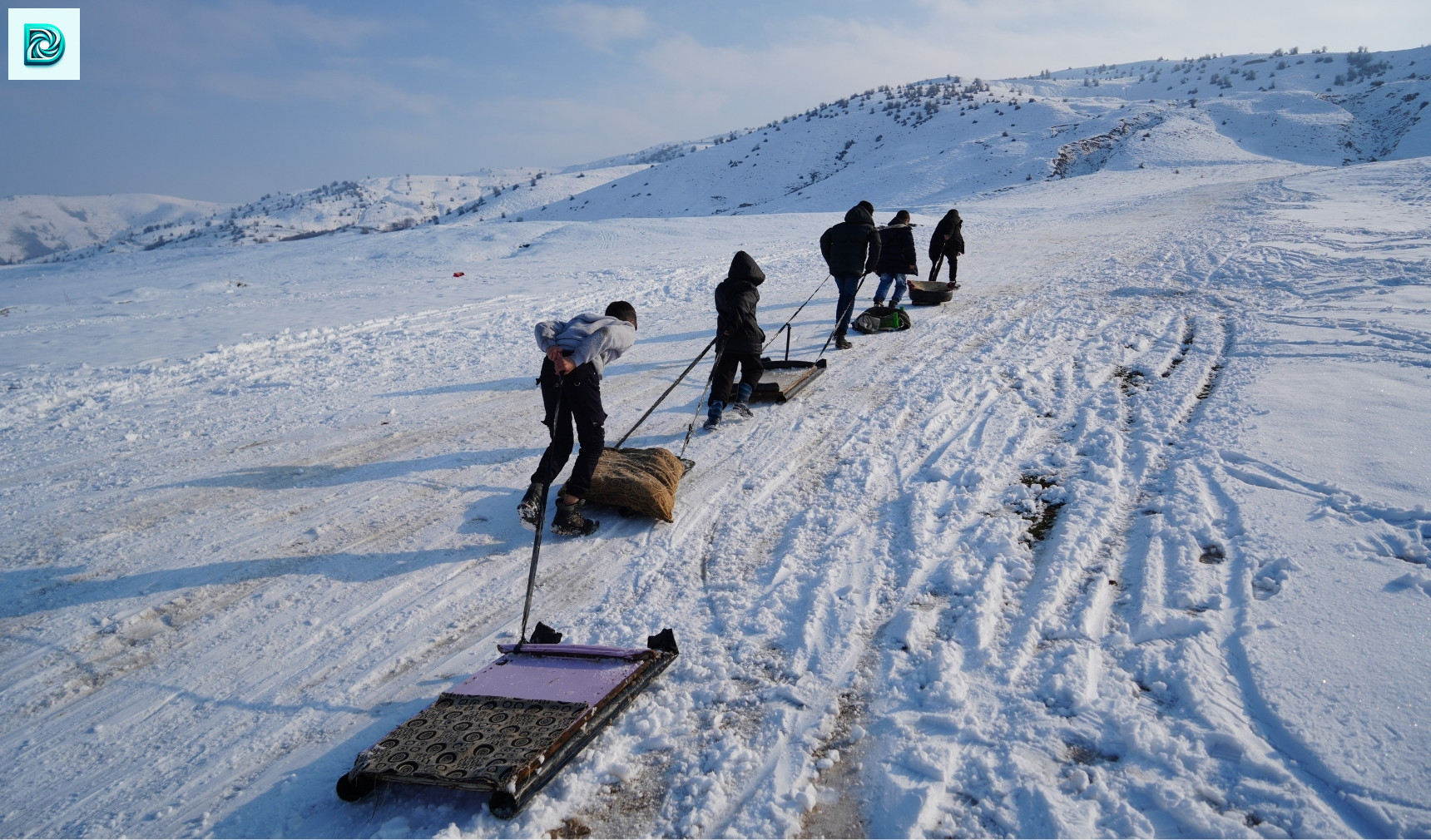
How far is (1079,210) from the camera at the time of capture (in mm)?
25750

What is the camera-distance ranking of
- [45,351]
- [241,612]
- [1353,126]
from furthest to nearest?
[1353,126] → [45,351] → [241,612]

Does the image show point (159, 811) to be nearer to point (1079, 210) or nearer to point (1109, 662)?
point (1109, 662)

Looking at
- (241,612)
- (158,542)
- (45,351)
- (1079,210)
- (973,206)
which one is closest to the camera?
(241,612)

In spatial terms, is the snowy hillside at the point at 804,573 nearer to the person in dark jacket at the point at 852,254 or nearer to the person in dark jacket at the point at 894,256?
the person in dark jacket at the point at 852,254

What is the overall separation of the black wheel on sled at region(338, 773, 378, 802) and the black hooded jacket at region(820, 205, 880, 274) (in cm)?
833

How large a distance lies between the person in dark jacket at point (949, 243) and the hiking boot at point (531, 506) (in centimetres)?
954

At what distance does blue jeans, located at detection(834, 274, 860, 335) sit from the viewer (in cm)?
977

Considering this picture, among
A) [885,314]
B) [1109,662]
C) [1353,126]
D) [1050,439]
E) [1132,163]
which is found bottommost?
[1109,662]

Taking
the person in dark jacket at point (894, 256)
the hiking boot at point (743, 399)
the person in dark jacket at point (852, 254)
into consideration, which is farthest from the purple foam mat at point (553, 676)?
the person in dark jacket at point (894, 256)

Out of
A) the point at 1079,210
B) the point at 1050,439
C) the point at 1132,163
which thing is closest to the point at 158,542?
the point at 1050,439

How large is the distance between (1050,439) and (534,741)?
5.02 meters

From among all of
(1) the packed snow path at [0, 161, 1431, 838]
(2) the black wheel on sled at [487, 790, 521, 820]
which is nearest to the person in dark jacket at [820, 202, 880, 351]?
(1) the packed snow path at [0, 161, 1431, 838]

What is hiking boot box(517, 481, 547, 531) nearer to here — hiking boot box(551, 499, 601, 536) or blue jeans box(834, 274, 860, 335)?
hiking boot box(551, 499, 601, 536)

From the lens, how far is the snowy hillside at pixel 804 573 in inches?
111
